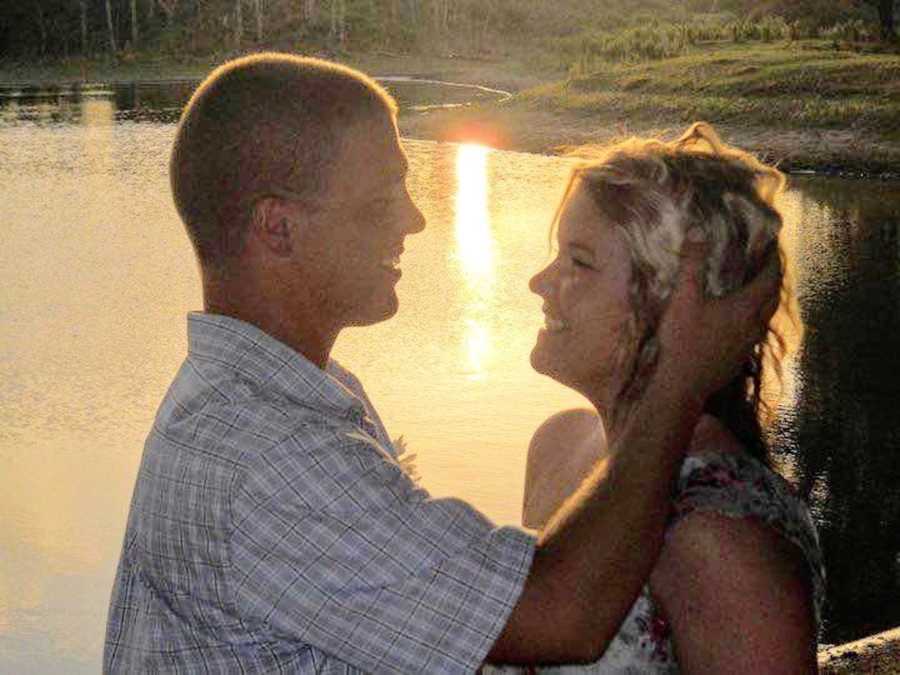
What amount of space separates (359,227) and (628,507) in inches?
26.4

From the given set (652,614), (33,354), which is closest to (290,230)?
(652,614)

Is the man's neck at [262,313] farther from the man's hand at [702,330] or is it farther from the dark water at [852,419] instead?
the dark water at [852,419]

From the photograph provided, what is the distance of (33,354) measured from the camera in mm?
13883

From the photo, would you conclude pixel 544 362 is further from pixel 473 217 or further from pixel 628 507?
pixel 473 217

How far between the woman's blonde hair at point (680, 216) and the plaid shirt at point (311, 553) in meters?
0.51

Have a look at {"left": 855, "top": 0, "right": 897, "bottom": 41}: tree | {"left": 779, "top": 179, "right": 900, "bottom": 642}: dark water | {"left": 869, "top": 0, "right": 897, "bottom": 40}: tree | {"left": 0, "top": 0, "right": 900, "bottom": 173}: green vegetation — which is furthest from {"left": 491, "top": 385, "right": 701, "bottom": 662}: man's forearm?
{"left": 869, "top": 0, "right": 897, "bottom": 40}: tree

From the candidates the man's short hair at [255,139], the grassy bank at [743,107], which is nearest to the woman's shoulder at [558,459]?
the man's short hair at [255,139]

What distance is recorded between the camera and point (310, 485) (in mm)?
2010

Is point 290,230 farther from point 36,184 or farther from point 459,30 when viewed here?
point 459,30

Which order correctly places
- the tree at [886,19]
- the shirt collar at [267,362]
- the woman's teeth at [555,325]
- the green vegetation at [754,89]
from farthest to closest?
the tree at [886,19] < the green vegetation at [754,89] < the woman's teeth at [555,325] < the shirt collar at [267,362]

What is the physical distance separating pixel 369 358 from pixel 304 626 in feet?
37.7

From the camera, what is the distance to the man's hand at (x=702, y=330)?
2242mm

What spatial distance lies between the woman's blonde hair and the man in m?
0.07

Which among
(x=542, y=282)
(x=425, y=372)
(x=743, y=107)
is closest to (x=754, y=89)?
(x=743, y=107)
